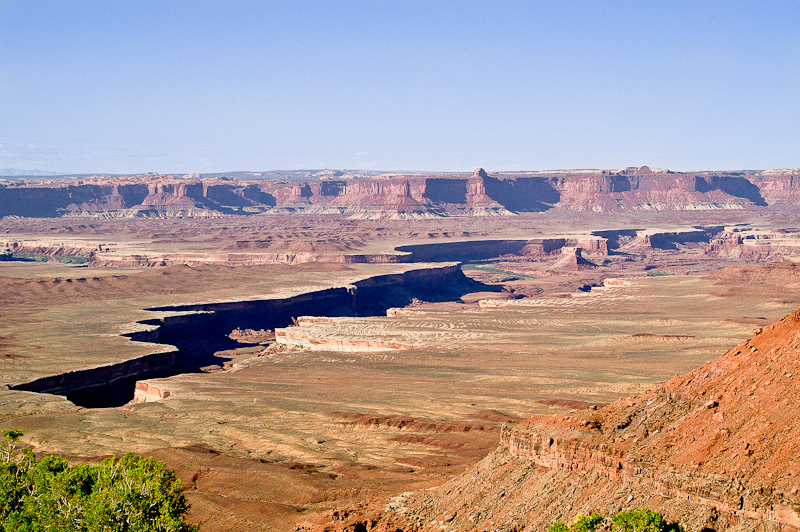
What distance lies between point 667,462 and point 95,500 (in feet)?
48.0

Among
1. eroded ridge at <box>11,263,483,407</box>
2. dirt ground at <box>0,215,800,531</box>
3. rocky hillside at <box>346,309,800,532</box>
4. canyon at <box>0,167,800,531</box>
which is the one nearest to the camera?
rocky hillside at <box>346,309,800,532</box>

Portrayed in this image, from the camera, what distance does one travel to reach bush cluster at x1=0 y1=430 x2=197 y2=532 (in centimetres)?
2405

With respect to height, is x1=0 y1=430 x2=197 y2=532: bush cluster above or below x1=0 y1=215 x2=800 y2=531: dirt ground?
above

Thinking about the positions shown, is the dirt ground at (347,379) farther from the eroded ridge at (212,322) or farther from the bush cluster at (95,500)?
the bush cluster at (95,500)

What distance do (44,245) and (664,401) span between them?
18760 cm

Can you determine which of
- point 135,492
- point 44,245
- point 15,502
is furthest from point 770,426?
point 44,245

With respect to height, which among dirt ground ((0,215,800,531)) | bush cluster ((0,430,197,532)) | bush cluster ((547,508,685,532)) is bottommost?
dirt ground ((0,215,800,531))

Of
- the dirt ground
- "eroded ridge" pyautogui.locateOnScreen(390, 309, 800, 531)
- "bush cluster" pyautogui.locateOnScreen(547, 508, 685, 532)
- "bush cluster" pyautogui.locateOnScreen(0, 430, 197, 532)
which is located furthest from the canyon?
"bush cluster" pyautogui.locateOnScreen(0, 430, 197, 532)

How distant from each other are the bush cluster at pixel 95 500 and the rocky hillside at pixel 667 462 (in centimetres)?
486

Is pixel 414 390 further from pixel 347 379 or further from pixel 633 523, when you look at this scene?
pixel 633 523

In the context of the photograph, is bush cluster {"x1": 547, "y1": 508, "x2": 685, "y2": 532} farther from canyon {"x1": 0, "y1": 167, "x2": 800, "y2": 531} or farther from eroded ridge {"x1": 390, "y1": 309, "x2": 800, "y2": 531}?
canyon {"x1": 0, "y1": 167, "x2": 800, "y2": 531}

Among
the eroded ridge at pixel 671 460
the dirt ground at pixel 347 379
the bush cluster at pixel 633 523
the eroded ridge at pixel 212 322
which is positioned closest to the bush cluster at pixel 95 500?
the dirt ground at pixel 347 379

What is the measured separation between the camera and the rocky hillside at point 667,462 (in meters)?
19.7

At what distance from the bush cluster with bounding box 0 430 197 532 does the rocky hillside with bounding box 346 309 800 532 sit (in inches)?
191
